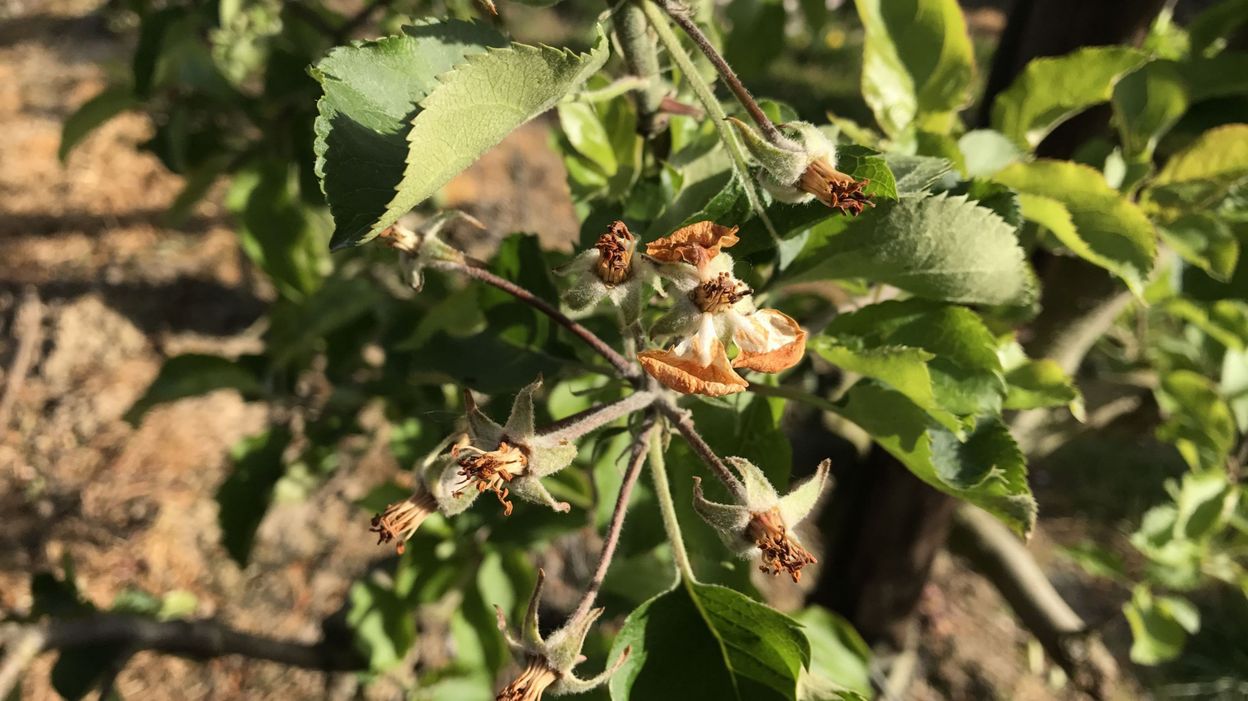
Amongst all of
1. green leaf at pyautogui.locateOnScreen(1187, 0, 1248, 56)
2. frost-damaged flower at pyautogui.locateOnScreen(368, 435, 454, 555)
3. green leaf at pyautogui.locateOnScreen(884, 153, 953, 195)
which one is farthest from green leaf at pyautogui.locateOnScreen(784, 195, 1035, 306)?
green leaf at pyautogui.locateOnScreen(1187, 0, 1248, 56)

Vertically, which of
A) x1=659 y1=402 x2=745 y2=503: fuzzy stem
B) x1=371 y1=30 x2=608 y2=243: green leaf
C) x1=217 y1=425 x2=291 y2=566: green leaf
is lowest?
x1=217 y1=425 x2=291 y2=566: green leaf

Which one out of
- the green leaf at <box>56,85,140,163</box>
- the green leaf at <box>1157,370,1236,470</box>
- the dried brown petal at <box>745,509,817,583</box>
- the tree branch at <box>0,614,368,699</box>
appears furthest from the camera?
the green leaf at <box>56,85,140,163</box>

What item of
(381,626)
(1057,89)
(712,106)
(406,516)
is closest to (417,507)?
(406,516)

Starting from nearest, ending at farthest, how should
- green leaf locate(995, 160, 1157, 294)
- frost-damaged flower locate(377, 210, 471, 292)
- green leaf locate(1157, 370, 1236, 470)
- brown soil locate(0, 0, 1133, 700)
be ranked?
frost-damaged flower locate(377, 210, 471, 292)
green leaf locate(995, 160, 1157, 294)
green leaf locate(1157, 370, 1236, 470)
brown soil locate(0, 0, 1133, 700)

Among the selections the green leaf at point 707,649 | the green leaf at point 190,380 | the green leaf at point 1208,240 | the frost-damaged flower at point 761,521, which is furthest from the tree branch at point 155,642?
the green leaf at point 1208,240

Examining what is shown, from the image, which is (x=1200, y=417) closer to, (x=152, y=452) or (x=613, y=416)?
(x=613, y=416)

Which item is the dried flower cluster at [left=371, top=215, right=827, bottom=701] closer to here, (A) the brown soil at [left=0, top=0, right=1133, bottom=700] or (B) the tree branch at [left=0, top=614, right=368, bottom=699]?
(B) the tree branch at [left=0, top=614, right=368, bottom=699]
